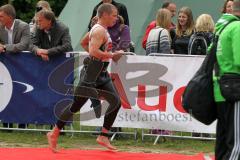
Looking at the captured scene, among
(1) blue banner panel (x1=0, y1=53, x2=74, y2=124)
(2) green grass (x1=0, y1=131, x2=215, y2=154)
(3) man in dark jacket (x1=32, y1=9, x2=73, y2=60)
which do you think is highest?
(3) man in dark jacket (x1=32, y1=9, x2=73, y2=60)

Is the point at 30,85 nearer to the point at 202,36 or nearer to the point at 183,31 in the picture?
the point at 183,31

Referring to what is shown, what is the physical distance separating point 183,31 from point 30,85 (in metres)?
2.56

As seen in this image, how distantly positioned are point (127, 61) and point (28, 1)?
15.4 meters

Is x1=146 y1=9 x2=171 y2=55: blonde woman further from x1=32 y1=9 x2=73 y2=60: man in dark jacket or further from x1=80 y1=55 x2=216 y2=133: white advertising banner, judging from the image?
x1=32 y1=9 x2=73 y2=60: man in dark jacket

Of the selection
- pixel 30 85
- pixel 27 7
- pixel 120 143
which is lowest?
pixel 120 143

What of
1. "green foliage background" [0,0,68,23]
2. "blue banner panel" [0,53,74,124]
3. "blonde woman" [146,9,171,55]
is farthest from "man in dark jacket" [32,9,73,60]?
"green foliage background" [0,0,68,23]

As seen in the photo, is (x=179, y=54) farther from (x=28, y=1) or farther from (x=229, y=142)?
(x=28, y=1)

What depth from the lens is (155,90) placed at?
36.4 ft

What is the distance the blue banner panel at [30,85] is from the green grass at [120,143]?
41 centimetres

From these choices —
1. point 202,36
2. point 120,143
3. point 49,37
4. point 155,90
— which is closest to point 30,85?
point 49,37

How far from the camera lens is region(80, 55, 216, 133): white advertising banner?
11.0 meters

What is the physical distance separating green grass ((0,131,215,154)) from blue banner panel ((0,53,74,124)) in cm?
41

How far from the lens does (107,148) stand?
10.1 metres

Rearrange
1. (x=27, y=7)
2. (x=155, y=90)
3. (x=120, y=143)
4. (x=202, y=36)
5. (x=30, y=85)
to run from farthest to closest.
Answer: (x=27, y=7), (x=30, y=85), (x=202, y=36), (x=155, y=90), (x=120, y=143)
